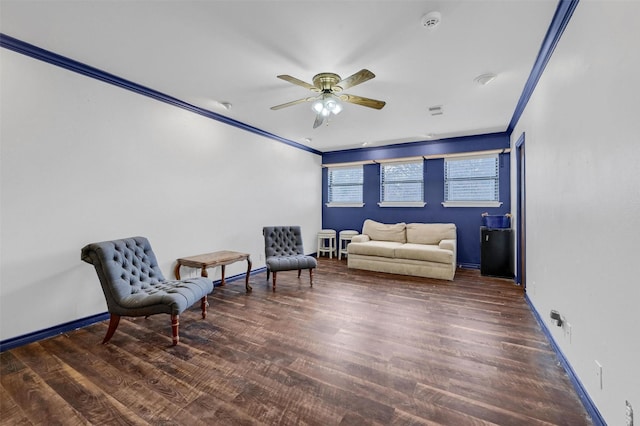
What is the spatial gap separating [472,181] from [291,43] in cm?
460

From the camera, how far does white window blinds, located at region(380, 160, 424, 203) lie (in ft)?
19.8

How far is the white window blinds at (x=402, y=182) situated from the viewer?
6.04 meters

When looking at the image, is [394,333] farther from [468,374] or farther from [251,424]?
[251,424]

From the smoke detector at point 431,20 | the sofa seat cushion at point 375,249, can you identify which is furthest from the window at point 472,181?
the smoke detector at point 431,20

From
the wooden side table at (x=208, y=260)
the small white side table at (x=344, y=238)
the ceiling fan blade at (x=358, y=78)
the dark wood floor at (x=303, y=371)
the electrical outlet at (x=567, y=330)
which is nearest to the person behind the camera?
the dark wood floor at (x=303, y=371)

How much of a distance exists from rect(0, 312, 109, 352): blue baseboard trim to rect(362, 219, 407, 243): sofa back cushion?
4666mm

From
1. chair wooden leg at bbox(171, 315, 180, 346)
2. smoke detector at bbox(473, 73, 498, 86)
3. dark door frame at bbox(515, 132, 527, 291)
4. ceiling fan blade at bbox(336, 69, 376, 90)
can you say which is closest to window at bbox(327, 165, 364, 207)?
dark door frame at bbox(515, 132, 527, 291)

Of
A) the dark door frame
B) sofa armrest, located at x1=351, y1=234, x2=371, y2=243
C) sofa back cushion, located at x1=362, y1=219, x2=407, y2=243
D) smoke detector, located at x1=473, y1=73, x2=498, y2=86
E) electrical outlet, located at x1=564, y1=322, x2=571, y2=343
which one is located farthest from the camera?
sofa back cushion, located at x1=362, y1=219, x2=407, y2=243

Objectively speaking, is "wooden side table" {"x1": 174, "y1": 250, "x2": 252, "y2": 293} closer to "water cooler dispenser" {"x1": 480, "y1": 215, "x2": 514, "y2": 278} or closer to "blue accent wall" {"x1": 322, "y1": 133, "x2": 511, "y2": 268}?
"blue accent wall" {"x1": 322, "y1": 133, "x2": 511, "y2": 268}

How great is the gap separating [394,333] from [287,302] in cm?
144

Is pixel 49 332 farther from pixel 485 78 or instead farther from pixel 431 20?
pixel 485 78

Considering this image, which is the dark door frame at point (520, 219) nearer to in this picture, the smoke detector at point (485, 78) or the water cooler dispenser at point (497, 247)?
the water cooler dispenser at point (497, 247)

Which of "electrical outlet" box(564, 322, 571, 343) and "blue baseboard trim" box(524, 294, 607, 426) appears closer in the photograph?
"blue baseboard trim" box(524, 294, 607, 426)

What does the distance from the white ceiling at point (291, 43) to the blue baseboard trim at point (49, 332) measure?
259 cm
